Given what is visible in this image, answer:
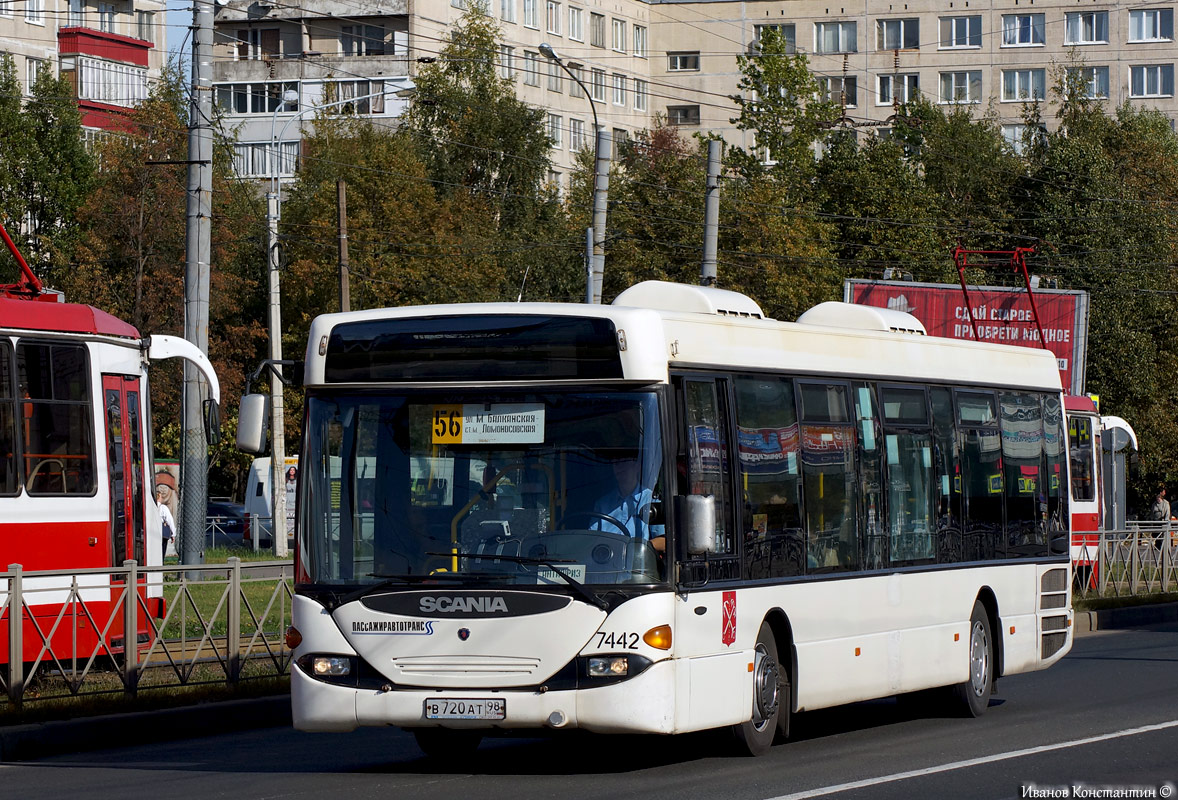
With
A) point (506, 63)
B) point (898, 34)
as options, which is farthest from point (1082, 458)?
point (898, 34)

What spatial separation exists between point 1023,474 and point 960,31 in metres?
81.2

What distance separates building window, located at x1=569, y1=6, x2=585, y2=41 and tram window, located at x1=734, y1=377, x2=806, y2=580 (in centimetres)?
7792

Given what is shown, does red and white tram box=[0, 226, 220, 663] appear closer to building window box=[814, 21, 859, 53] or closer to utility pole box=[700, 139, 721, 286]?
utility pole box=[700, 139, 721, 286]

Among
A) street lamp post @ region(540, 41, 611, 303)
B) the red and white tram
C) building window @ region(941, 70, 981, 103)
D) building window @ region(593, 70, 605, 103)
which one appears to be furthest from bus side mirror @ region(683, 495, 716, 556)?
building window @ region(941, 70, 981, 103)

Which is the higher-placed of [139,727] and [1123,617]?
[139,727]

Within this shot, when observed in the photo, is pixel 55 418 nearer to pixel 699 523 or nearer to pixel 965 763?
pixel 699 523

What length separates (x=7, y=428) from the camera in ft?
51.7

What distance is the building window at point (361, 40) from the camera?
261 feet

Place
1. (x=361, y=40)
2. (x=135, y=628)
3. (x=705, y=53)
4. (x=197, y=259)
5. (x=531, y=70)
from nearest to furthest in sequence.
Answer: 1. (x=135, y=628)
2. (x=197, y=259)
3. (x=361, y=40)
4. (x=531, y=70)
5. (x=705, y=53)

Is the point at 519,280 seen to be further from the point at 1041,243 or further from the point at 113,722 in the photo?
the point at 113,722

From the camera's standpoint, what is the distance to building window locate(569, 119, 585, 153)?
8725cm

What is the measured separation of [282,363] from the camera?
11.3 metres

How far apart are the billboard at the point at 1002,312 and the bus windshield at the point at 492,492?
3487cm

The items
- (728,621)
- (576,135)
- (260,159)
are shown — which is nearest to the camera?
(728,621)
